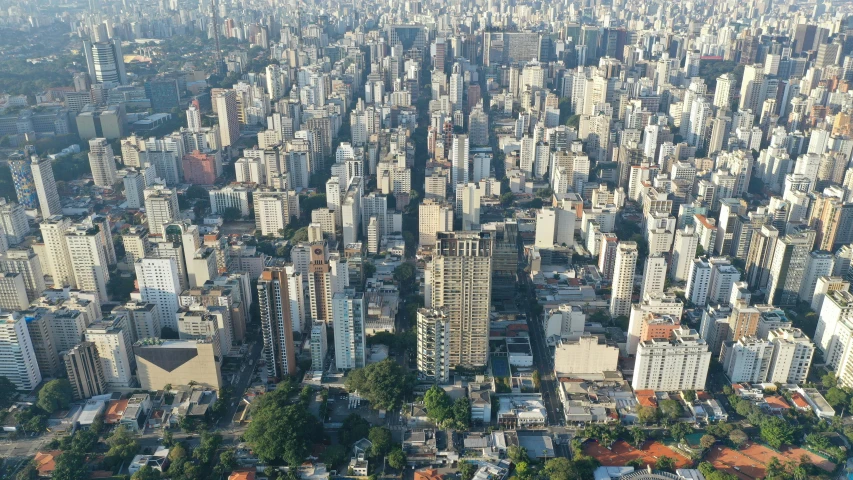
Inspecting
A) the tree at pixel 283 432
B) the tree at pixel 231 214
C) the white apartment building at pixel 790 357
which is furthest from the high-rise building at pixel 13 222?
the white apartment building at pixel 790 357

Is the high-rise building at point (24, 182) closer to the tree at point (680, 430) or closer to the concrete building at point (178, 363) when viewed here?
the concrete building at point (178, 363)

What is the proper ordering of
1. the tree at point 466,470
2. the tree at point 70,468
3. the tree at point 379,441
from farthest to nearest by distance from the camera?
the tree at point 379,441 < the tree at point 466,470 < the tree at point 70,468

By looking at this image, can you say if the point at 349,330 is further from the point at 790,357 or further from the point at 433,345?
the point at 790,357

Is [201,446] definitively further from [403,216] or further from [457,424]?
[403,216]

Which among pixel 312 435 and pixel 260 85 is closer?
pixel 312 435

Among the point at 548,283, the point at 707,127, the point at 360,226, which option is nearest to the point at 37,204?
the point at 360,226

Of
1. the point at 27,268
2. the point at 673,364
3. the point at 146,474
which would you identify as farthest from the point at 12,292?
the point at 673,364
